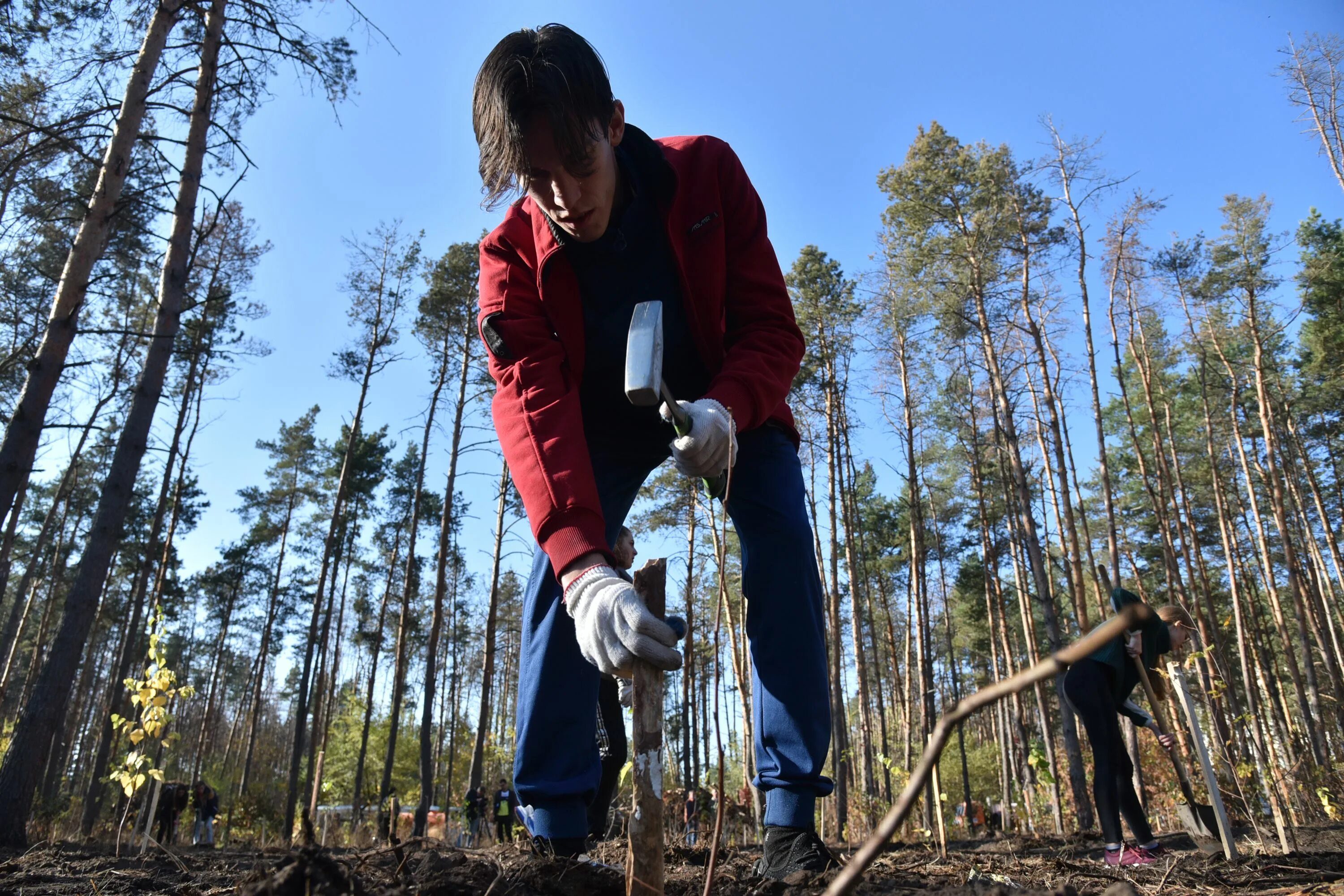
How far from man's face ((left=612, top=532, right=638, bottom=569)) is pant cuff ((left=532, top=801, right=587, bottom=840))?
195 centimetres

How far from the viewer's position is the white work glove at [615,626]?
1.33 metres

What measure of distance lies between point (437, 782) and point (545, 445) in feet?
137

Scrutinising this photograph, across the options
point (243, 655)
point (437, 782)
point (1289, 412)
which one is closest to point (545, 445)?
point (1289, 412)

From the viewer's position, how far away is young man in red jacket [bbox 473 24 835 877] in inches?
68.5

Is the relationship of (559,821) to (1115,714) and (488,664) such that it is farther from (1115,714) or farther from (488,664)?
(488,664)

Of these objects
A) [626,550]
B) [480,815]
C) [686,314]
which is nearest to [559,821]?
[686,314]

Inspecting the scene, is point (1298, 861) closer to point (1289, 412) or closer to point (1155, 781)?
point (1155, 781)

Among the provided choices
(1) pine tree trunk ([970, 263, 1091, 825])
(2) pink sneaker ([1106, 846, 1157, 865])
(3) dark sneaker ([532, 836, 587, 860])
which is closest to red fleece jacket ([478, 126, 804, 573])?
(3) dark sneaker ([532, 836, 587, 860])

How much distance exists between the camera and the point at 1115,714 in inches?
169

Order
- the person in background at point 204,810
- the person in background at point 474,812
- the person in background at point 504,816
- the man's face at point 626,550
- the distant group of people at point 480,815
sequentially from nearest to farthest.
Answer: the man's face at point 626,550, the person in background at point 204,810, the person in background at point 504,816, the distant group of people at point 480,815, the person in background at point 474,812

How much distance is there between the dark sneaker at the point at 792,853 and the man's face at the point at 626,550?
6.94 ft

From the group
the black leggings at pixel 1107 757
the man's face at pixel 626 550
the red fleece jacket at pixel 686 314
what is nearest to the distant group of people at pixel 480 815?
the man's face at pixel 626 550

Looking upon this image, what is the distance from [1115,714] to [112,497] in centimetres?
878

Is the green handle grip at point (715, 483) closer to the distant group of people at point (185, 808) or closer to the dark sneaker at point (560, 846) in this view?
the dark sneaker at point (560, 846)
